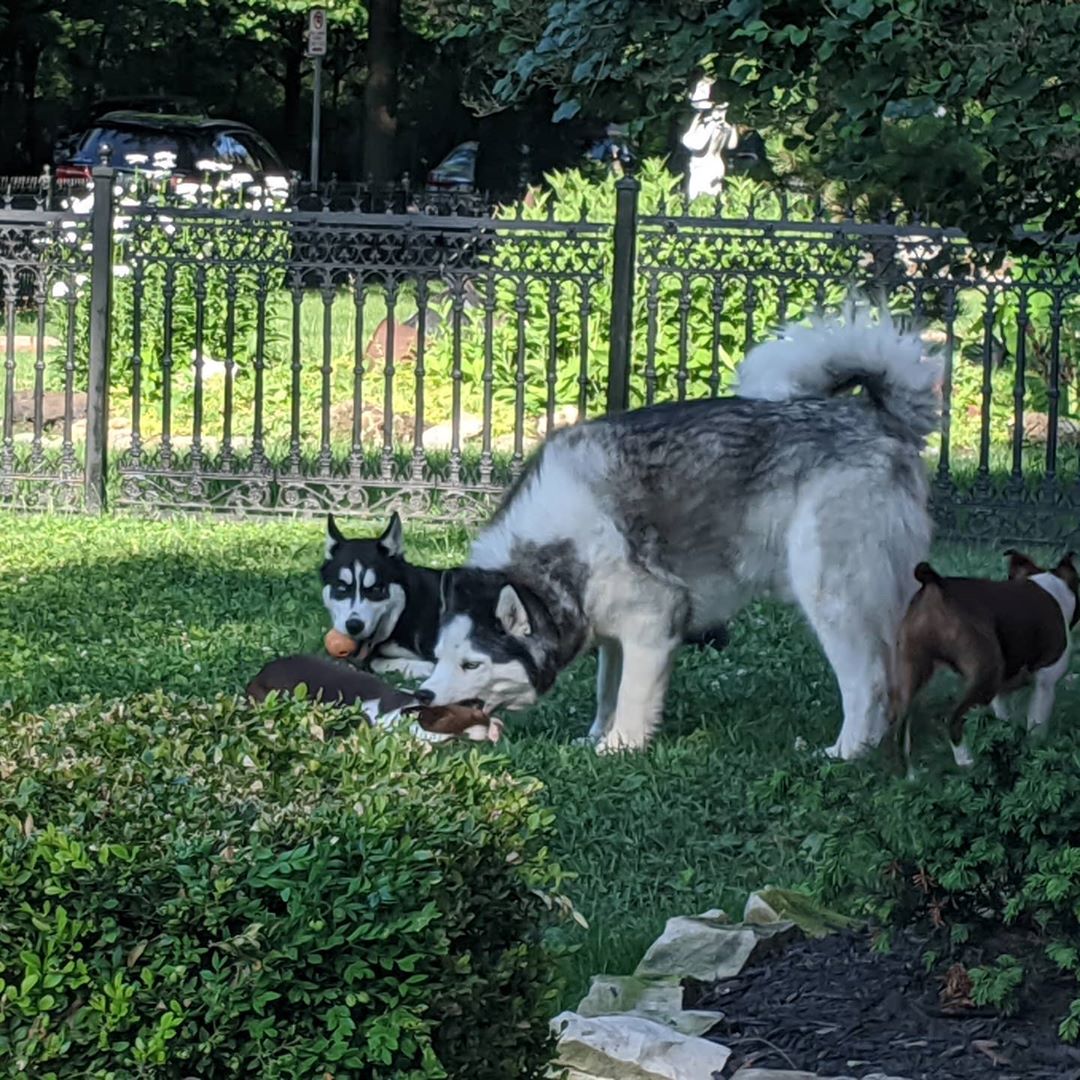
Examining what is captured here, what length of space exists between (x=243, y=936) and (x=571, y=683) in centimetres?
562

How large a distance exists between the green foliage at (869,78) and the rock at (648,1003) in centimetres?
190

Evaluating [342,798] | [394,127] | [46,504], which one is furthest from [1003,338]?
[394,127]

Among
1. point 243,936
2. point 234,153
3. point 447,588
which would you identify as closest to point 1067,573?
point 447,588

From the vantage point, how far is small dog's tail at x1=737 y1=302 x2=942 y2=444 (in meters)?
7.48

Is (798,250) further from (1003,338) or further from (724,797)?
(724,797)

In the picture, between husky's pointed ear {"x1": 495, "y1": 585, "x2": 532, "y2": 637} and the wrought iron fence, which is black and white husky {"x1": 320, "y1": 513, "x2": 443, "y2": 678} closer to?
husky's pointed ear {"x1": 495, "y1": 585, "x2": 532, "y2": 637}

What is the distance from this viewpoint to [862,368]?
24.7 feet

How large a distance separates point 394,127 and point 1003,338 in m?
20.7

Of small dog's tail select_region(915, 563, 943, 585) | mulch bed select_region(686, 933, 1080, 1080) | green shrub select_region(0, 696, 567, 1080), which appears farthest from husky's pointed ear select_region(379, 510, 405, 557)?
green shrub select_region(0, 696, 567, 1080)

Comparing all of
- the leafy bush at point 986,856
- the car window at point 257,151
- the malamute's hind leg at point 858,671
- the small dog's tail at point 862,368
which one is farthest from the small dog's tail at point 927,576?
the car window at point 257,151

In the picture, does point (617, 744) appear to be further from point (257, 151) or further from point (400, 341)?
point (257, 151)

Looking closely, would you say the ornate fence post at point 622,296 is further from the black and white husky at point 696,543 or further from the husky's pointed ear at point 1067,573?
the husky's pointed ear at point 1067,573

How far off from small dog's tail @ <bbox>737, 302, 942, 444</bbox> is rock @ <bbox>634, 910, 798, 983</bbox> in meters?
3.19

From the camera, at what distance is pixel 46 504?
13.0 meters
